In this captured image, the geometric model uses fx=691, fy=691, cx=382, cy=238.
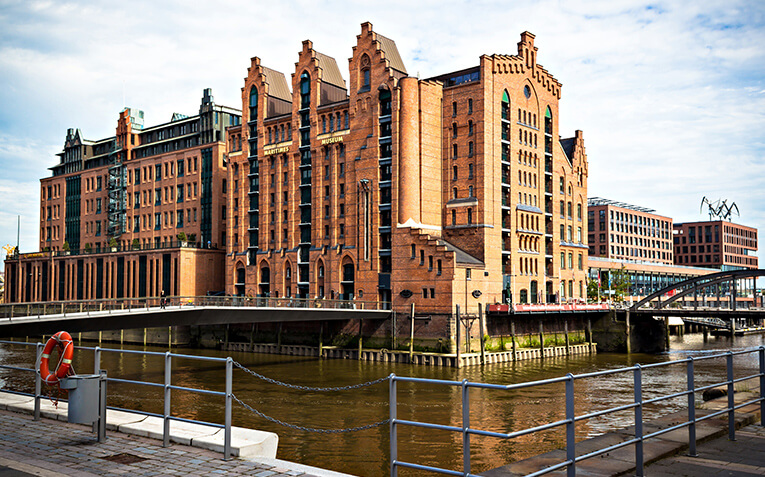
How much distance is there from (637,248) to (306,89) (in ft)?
327

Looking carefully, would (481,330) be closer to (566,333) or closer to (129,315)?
(566,333)

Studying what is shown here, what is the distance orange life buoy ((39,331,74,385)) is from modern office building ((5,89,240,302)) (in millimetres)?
77177

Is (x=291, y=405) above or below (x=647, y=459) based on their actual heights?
below

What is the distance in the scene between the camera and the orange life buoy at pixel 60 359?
15.1 metres

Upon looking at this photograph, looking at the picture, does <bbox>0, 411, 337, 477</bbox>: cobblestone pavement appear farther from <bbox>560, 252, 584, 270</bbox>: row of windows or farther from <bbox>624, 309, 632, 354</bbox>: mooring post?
<bbox>560, 252, 584, 270</bbox>: row of windows

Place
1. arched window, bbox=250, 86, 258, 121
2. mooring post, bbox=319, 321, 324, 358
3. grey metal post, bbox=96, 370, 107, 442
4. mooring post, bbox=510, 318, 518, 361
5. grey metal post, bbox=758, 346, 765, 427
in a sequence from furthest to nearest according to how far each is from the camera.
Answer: arched window, bbox=250, 86, 258, 121, mooring post, bbox=319, 321, 324, 358, mooring post, bbox=510, 318, 518, 361, grey metal post, bbox=758, 346, 765, 427, grey metal post, bbox=96, 370, 107, 442

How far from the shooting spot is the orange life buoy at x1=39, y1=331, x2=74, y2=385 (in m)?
15.1

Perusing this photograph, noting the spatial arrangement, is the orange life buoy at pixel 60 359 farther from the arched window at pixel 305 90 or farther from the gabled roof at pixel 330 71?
the gabled roof at pixel 330 71

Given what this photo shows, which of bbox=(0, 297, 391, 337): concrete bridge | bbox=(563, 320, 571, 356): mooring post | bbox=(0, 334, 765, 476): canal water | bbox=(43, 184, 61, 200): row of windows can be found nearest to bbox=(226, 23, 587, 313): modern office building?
bbox=(563, 320, 571, 356): mooring post

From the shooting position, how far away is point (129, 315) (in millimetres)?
46438

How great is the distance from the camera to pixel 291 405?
3831 centimetres

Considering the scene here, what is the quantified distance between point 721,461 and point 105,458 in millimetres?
10221

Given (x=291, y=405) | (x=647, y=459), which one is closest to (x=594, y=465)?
(x=647, y=459)

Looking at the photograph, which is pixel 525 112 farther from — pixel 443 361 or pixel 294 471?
pixel 294 471
